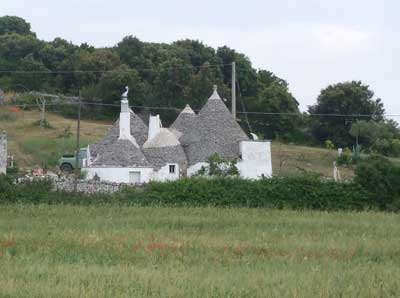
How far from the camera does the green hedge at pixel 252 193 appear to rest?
34.1 meters

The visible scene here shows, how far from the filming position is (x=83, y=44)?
91188 millimetres

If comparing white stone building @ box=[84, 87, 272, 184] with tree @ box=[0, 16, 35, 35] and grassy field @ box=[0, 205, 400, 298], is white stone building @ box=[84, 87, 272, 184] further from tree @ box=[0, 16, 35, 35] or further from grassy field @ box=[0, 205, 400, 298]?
tree @ box=[0, 16, 35, 35]

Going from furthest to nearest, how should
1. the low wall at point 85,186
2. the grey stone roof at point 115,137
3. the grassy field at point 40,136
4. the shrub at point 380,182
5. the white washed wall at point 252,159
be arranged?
1. the grassy field at point 40,136
2. the grey stone roof at point 115,137
3. the white washed wall at point 252,159
4. the low wall at point 85,186
5. the shrub at point 380,182

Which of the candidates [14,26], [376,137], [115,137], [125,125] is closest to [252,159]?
[125,125]

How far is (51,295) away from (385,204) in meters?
25.4

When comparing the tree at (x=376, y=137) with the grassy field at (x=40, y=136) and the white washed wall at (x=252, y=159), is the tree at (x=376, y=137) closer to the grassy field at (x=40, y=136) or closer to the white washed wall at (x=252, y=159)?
the grassy field at (x=40, y=136)

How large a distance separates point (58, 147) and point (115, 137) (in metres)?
16.0

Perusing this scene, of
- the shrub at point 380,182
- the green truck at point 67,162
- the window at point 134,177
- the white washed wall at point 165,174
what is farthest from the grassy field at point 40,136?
the shrub at point 380,182

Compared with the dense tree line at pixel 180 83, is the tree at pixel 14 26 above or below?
above

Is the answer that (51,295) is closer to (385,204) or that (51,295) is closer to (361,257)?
(361,257)

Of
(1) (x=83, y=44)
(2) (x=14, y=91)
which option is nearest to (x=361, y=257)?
(2) (x=14, y=91)

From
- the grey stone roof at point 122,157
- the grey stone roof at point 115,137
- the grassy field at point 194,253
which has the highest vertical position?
the grey stone roof at point 115,137

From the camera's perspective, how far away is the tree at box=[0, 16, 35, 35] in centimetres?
10162

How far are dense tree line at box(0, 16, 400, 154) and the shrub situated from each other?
2975cm
